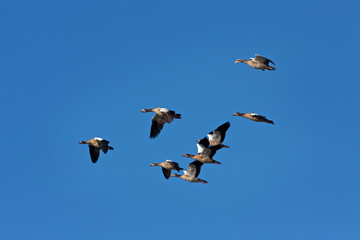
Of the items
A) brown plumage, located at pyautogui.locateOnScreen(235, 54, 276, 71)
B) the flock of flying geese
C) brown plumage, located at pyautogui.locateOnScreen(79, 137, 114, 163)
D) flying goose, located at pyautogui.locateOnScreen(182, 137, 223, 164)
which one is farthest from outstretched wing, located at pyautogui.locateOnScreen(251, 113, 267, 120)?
brown plumage, located at pyautogui.locateOnScreen(79, 137, 114, 163)

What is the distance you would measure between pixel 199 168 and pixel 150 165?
367 centimetres

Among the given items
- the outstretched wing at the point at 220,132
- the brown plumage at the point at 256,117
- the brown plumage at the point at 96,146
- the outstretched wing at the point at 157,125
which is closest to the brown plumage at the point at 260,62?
the brown plumage at the point at 256,117

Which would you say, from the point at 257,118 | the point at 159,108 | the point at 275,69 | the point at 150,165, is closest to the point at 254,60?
the point at 275,69

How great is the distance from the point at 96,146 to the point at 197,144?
569cm

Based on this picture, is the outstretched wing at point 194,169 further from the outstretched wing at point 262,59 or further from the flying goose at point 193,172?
the outstretched wing at point 262,59

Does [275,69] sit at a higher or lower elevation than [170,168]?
higher

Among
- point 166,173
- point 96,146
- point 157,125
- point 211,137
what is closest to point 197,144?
point 211,137

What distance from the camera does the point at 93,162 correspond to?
34.5 meters

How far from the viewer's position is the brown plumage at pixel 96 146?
33031 mm

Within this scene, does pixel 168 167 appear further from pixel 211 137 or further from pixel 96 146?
pixel 96 146

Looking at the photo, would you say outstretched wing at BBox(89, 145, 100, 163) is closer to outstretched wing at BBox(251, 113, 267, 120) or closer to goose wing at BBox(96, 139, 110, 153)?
goose wing at BBox(96, 139, 110, 153)

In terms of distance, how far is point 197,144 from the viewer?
3344 centimetres

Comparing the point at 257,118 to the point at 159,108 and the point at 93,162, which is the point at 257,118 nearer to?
the point at 159,108

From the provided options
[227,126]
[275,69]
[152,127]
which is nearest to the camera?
[227,126]
